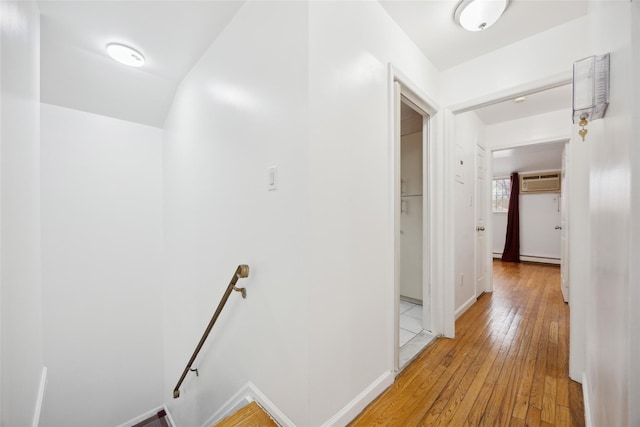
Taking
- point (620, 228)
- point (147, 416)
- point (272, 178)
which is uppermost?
point (272, 178)

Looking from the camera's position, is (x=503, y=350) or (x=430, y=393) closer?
(x=430, y=393)

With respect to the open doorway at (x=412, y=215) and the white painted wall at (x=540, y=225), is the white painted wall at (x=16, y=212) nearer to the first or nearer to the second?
the open doorway at (x=412, y=215)

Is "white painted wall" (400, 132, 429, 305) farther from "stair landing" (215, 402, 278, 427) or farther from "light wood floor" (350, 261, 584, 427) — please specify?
"stair landing" (215, 402, 278, 427)

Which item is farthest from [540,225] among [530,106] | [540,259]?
[530,106]

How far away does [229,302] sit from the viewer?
67.4 inches

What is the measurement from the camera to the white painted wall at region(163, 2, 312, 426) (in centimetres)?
117

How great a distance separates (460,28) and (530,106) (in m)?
2.00

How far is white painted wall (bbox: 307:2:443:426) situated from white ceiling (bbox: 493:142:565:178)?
392 centimetres

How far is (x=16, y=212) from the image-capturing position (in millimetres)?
1029

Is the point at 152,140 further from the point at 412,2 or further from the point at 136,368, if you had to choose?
the point at 412,2

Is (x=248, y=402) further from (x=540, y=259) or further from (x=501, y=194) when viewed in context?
(x=501, y=194)

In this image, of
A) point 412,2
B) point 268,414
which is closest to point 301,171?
point 268,414

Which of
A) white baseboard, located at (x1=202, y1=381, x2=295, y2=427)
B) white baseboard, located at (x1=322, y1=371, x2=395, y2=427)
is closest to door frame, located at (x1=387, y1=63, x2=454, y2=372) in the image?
white baseboard, located at (x1=322, y1=371, x2=395, y2=427)

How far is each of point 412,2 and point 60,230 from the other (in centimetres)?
374
